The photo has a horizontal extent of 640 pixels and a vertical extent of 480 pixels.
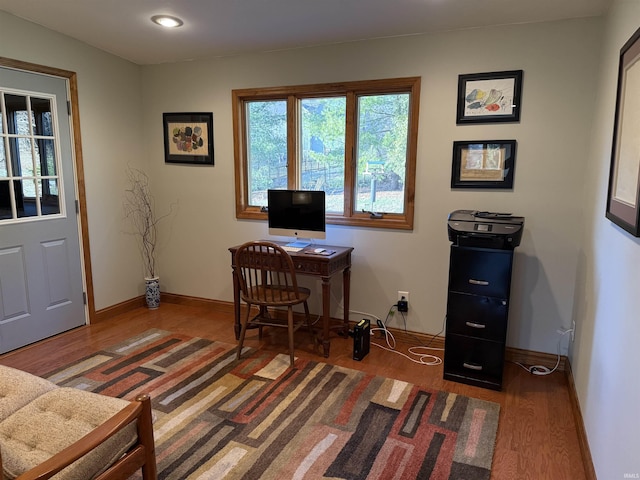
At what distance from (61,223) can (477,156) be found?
3.33m

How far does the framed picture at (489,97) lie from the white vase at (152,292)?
10.4ft

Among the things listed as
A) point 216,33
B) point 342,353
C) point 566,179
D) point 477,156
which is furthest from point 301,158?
point 566,179

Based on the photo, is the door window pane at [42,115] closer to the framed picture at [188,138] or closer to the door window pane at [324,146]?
the framed picture at [188,138]

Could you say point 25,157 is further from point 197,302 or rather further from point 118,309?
point 197,302

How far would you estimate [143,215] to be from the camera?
423 cm

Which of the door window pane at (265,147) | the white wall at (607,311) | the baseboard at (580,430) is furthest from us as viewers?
the door window pane at (265,147)

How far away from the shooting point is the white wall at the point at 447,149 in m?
→ 2.73

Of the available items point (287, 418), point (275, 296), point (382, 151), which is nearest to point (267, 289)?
point (275, 296)

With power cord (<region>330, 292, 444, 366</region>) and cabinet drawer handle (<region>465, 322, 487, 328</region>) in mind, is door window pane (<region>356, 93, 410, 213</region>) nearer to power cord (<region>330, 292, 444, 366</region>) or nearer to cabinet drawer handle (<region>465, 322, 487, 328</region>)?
power cord (<region>330, 292, 444, 366</region>)

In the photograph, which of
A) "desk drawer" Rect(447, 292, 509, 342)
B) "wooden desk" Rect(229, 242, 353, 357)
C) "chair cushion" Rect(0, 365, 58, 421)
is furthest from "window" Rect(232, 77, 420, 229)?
"chair cushion" Rect(0, 365, 58, 421)

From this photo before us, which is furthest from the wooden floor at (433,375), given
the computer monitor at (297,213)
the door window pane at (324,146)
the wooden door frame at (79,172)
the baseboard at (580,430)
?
the door window pane at (324,146)

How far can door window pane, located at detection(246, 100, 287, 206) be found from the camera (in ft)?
12.0

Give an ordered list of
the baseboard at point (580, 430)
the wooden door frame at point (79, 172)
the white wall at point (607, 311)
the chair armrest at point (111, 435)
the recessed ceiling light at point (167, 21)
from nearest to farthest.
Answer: the chair armrest at point (111, 435) < the white wall at point (607, 311) < the baseboard at point (580, 430) < the recessed ceiling light at point (167, 21) < the wooden door frame at point (79, 172)

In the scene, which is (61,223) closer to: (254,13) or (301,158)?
(301,158)
